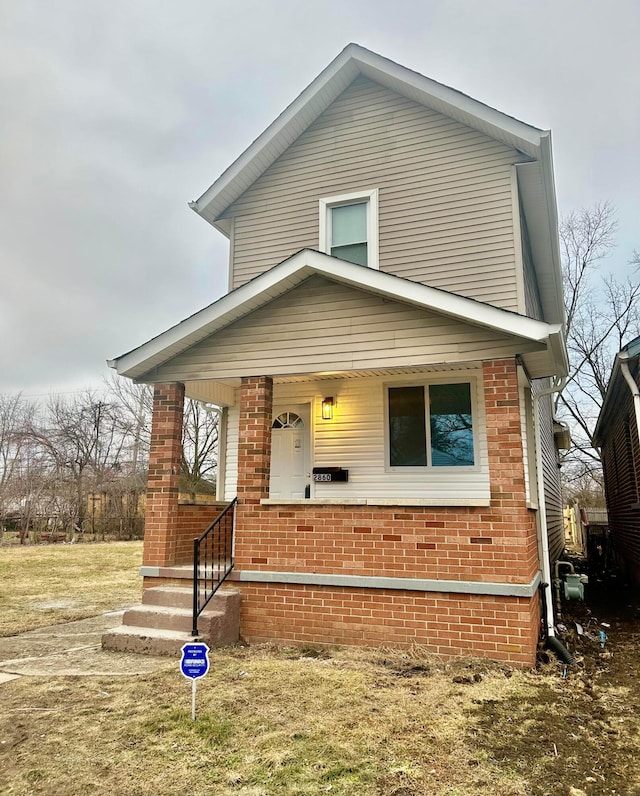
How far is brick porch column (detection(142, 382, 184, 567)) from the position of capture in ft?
21.6

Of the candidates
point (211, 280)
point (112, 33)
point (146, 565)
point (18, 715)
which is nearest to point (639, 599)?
point (146, 565)

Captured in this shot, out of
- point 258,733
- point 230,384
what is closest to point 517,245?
point 230,384

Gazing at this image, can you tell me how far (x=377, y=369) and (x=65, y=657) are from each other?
4339 mm

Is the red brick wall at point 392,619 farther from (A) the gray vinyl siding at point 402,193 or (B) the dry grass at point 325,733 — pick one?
(A) the gray vinyl siding at point 402,193

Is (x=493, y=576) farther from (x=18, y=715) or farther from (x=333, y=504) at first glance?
(x=18, y=715)

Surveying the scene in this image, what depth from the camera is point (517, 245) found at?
7113mm

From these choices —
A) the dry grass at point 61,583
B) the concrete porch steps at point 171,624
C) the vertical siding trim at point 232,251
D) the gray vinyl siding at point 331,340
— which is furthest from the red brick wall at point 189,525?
the vertical siding trim at point 232,251

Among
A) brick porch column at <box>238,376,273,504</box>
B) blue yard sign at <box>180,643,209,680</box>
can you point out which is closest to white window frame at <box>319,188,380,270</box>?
brick porch column at <box>238,376,273,504</box>

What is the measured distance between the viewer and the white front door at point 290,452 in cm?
823

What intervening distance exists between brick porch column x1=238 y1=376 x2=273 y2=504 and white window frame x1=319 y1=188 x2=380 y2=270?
2.68m

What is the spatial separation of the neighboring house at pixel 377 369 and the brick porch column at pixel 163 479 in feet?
0.08

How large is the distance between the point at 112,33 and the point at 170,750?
13509 mm

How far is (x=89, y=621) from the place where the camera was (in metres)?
7.35

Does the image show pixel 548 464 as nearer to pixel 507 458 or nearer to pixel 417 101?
pixel 507 458
